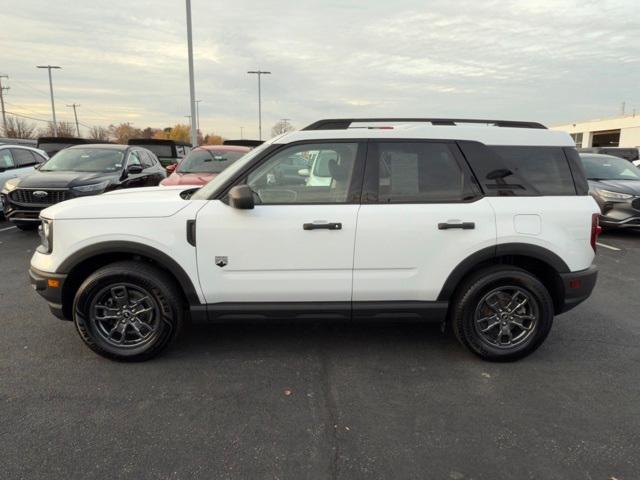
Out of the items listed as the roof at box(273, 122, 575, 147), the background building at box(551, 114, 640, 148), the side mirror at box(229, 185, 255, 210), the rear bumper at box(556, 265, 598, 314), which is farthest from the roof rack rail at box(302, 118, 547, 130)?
the background building at box(551, 114, 640, 148)

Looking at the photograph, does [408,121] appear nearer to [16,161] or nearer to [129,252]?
[129,252]

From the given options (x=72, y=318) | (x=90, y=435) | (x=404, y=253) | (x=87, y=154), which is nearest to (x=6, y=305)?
(x=72, y=318)

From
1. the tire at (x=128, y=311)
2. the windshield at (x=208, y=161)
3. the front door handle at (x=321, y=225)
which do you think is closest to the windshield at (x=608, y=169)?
the windshield at (x=208, y=161)

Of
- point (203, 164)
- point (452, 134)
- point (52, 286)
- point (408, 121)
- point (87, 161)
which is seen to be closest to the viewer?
point (52, 286)

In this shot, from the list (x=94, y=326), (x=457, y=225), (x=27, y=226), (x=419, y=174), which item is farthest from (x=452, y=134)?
(x=27, y=226)

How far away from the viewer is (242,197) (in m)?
3.32

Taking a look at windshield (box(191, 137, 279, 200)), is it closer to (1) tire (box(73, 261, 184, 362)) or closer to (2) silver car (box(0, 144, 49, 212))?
(1) tire (box(73, 261, 184, 362))

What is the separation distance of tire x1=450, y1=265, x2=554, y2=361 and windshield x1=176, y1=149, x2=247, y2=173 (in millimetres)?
6125

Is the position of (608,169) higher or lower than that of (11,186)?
higher

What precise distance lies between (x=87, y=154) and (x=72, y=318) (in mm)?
6824

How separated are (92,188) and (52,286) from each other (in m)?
5.27

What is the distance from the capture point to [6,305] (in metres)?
4.95

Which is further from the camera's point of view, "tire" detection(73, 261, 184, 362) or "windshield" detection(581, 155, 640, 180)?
"windshield" detection(581, 155, 640, 180)

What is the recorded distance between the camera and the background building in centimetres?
5409
